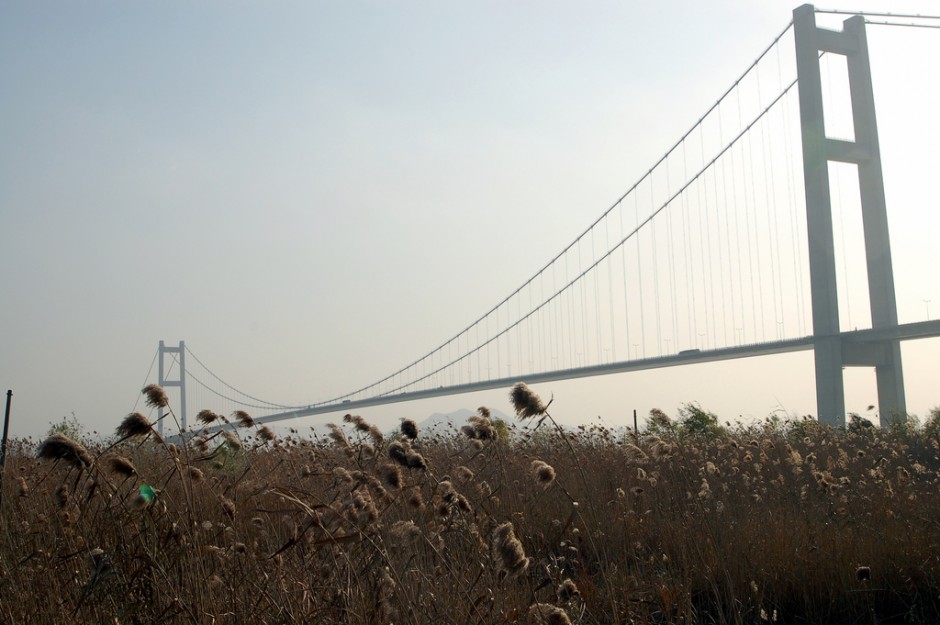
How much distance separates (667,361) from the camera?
26.0 m

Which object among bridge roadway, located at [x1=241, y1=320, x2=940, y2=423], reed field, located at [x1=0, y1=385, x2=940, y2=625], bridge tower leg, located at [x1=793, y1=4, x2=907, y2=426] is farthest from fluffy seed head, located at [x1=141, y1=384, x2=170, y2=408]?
bridge tower leg, located at [x1=793, y1=4, x2=907, y2=426]

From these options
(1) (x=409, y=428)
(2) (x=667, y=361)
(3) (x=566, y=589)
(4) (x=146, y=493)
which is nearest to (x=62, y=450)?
(4) (x=146, y=493)

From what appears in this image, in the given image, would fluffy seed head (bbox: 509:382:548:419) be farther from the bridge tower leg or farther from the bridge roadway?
the bridge tower leg

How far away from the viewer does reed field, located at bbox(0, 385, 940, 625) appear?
7.34ft

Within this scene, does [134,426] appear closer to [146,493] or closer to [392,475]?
[146,493]

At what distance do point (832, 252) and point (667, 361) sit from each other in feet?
19.7

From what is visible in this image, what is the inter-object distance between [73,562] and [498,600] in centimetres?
146

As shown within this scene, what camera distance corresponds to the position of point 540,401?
2.38 m

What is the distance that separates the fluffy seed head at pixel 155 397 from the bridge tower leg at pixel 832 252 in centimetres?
2062

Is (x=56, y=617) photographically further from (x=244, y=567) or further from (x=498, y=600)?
(x=498, y=600)

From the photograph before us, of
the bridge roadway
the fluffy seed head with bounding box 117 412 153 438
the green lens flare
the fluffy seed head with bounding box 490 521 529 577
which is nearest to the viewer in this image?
the fluffy seed head with bounding box 490 521 529 577

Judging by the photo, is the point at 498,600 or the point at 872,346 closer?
the point at 498,600

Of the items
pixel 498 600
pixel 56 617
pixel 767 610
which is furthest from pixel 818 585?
pixel 56 617

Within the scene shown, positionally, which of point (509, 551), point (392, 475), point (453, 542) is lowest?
point (453, 542)
